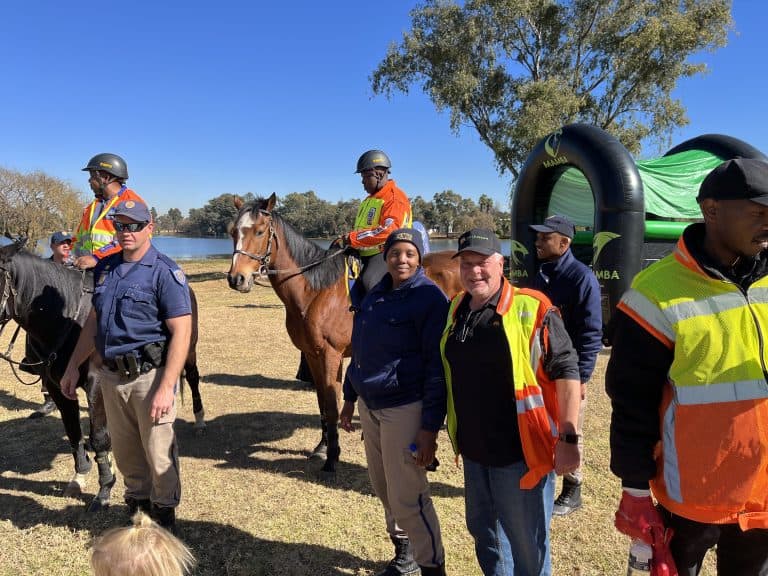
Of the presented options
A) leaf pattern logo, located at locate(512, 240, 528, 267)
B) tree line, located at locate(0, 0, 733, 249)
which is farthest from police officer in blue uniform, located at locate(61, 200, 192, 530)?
tree line, located at locate(0, 0, 733, 249)

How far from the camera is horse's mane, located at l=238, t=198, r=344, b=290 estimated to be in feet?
15.5

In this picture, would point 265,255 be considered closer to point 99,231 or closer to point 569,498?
point 99,231

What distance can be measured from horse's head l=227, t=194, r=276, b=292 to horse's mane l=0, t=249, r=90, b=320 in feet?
4.28

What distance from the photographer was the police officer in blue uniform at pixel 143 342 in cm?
283

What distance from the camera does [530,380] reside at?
1.95 metres

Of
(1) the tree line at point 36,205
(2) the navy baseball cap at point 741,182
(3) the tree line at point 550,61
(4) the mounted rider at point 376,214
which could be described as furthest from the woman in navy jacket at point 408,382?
(1) the tree line at point 36,205

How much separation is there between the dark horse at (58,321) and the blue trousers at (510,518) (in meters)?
3.16

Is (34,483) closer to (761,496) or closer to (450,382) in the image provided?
(450,382)

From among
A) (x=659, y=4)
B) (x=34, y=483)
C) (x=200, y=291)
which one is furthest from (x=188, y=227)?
(x=34, y=483)

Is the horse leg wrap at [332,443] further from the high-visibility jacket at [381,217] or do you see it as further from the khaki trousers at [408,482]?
the khaki trousers at [408,482]

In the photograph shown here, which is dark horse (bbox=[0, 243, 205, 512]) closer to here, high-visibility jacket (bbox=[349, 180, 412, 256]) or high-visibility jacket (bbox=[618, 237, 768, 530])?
high-visibility jacket (bbox=[349, 180, 412, 256])

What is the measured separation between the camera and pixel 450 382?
7.30ft

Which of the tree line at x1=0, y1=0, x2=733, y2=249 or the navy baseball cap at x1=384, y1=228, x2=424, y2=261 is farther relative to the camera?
the tree line at x1=0, y1=0, x2=733, y2=249

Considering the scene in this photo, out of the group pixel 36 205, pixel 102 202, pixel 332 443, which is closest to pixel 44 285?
pixel 102 202
